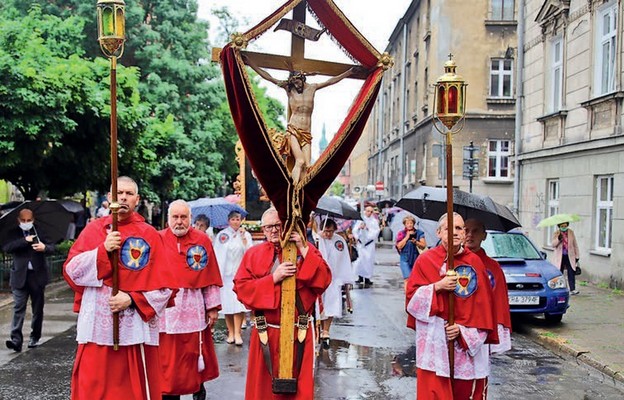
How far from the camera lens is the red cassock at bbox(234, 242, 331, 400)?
17.6 feet

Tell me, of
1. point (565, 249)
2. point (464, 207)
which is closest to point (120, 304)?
point (464, 207)

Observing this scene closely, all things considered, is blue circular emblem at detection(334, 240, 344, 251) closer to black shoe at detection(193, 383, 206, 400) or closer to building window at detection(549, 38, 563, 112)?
black shoe at detection(193, 383, 206, 400)

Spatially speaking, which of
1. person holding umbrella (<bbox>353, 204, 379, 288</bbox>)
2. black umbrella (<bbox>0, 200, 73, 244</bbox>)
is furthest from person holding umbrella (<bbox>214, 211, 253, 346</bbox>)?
person holding umbrella (<bbox>353, 204, 379, 288</bbox>)

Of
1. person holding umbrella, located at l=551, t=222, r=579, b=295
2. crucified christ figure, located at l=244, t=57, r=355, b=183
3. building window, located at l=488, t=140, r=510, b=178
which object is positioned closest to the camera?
crucified christ figure, located at l=244, t=57, r=355, b=183

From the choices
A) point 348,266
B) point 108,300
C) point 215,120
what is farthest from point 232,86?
point 215,120

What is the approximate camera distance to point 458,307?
5383mm

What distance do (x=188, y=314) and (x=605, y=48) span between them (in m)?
14.0

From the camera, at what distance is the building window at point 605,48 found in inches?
661

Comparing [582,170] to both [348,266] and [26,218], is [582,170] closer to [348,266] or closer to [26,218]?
[348,266]

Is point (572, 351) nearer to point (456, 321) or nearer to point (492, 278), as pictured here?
point (492, 278)

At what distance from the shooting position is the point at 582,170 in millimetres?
18234

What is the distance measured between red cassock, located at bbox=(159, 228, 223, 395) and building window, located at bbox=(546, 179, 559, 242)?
15.4 m

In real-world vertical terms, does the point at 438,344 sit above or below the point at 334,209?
below

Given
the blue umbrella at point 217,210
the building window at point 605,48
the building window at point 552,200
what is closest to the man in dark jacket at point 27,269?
the blue umbrella at point 217,210
